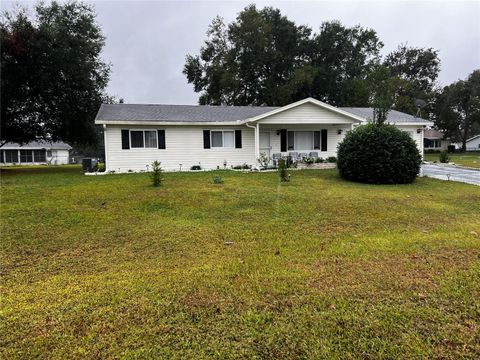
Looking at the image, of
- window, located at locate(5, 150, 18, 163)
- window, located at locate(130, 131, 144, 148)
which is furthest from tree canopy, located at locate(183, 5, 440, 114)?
window, located at locate(5, 150, 18, 163)

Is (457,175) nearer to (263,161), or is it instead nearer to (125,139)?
(263,161)

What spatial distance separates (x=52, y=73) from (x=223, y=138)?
991 cm

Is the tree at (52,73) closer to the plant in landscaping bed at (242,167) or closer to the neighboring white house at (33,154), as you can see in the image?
the plant in landscaping bed at (242,167)

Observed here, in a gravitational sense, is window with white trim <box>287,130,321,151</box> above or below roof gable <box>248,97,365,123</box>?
below

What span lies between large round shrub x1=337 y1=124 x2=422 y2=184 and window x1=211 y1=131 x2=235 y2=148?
7.60m

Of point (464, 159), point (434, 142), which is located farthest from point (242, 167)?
point (434, 142)

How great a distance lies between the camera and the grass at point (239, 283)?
7.83ft

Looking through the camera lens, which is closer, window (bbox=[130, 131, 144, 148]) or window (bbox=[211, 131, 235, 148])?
window (bbox=[130, 131, 144, 148])

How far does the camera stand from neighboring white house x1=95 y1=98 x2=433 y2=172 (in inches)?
651

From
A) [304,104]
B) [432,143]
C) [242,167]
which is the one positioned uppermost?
[304,104]

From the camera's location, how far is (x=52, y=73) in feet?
58.2

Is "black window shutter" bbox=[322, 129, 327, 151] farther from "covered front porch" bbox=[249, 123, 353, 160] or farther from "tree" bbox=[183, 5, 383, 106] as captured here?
"tree" bbox=[183, 5, 383, 106]

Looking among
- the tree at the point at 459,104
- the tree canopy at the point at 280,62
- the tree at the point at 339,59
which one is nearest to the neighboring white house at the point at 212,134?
the tree canopy at the point at 280,62

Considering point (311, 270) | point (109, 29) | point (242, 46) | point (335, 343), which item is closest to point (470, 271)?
point (311, 270)
